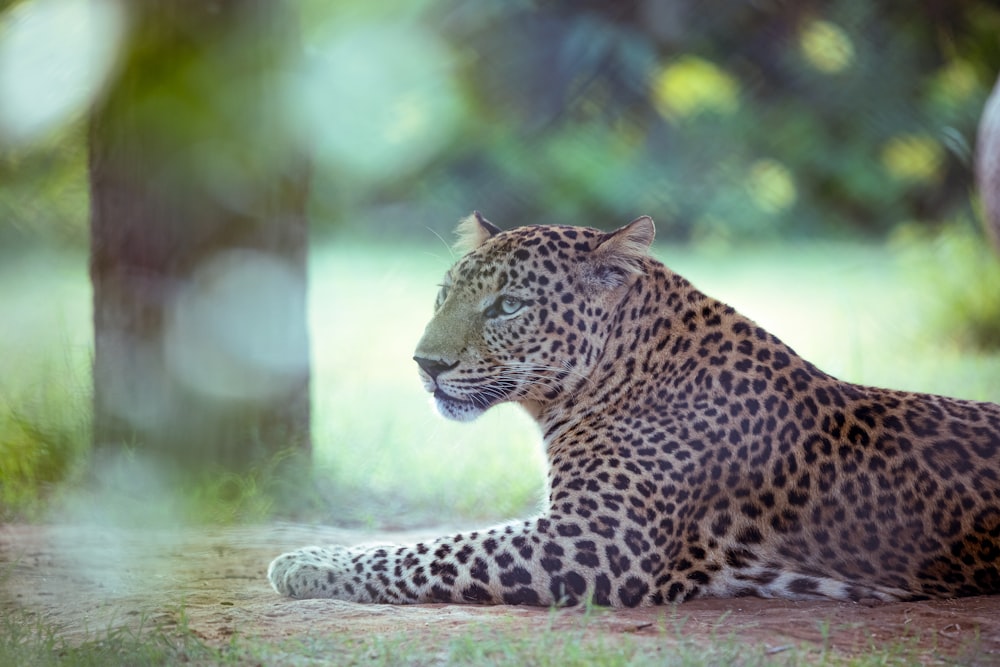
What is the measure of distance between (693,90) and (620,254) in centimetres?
1045

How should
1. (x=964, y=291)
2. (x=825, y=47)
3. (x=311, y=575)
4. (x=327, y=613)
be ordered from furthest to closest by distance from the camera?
1. (x=825, y=47)
2. (x=964, y=291)
3. (x=311, y=575)
4. (x=327, y=613)

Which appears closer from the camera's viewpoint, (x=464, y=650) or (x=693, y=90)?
(x=464, y=650)

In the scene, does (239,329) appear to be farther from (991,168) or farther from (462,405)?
(991,168)

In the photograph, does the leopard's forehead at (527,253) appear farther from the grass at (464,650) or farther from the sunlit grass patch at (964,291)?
the sunlit grass patch at (964,291)

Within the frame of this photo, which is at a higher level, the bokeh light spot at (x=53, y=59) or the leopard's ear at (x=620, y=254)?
the bokeh light spot at (x=53, y=59)

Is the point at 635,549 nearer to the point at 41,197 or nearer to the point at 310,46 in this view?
the point at 41,197

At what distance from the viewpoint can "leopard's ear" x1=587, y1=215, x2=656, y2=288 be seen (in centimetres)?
484

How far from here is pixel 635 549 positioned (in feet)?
14.3

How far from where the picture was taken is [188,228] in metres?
6.25

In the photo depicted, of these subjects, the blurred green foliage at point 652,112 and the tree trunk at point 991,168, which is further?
the blurred green foliage at point 652,112

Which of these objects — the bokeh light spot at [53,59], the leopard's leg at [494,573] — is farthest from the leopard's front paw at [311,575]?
the bokeh light spot at [53,59]

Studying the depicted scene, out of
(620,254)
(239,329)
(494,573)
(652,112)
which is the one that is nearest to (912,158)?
(652,112)

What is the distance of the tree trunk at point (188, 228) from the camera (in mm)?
6172

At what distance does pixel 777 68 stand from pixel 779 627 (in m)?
11.3
